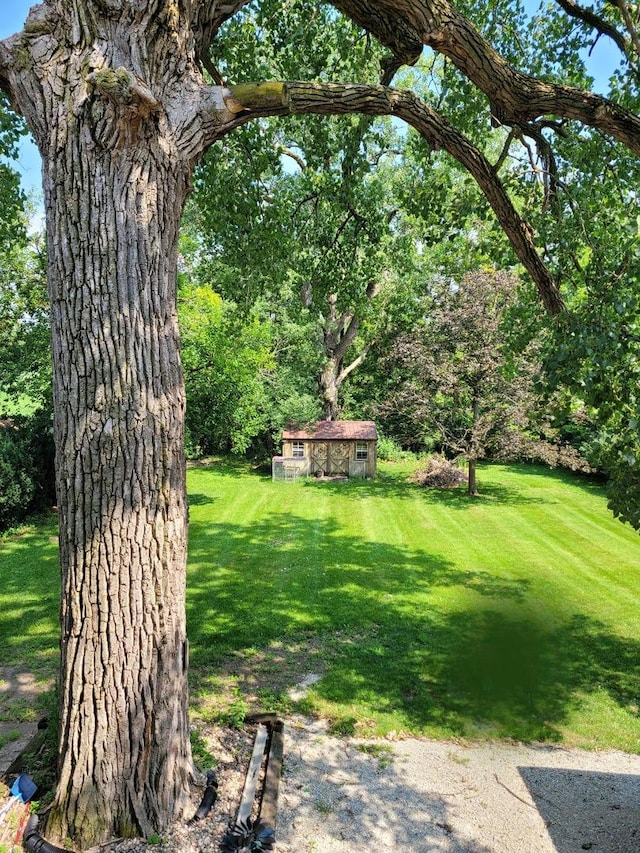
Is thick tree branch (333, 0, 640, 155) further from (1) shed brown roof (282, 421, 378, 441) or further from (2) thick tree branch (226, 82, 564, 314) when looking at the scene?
(1) shed brown roof (282, 421, 378, 441)

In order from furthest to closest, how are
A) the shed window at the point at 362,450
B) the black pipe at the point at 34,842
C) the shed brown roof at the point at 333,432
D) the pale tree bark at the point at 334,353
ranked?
the pale tree bark at the point at 334,353 → the shed window at the point at 362,450 → the shed brown roof at the point at 333,432 → the black pipe at the point at 34,842

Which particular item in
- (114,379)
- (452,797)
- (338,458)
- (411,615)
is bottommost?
(452,797)

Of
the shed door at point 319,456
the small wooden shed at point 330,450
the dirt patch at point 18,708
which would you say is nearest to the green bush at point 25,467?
the dirt patch at point 18,708

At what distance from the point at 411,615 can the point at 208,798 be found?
180 inches

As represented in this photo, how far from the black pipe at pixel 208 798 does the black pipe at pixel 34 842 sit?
2.24 ft

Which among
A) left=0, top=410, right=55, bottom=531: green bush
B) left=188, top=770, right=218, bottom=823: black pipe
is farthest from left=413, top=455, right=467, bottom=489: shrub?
left=188, top=770, right=218, bottom=823: black pipe

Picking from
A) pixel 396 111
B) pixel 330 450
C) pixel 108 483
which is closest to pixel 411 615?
pixel 108 483

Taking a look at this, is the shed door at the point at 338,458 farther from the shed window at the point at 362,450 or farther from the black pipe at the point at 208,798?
the black pipe at the point at 208,798

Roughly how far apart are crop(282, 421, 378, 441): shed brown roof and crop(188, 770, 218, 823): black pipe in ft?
49.5

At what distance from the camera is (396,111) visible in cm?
389

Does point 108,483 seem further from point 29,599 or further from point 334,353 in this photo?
point 334,353

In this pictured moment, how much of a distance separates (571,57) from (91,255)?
656 cm

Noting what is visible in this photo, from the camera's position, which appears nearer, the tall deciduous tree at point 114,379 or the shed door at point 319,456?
the tall deciduous tree at point 114,379

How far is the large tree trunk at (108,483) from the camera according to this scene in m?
2.84
